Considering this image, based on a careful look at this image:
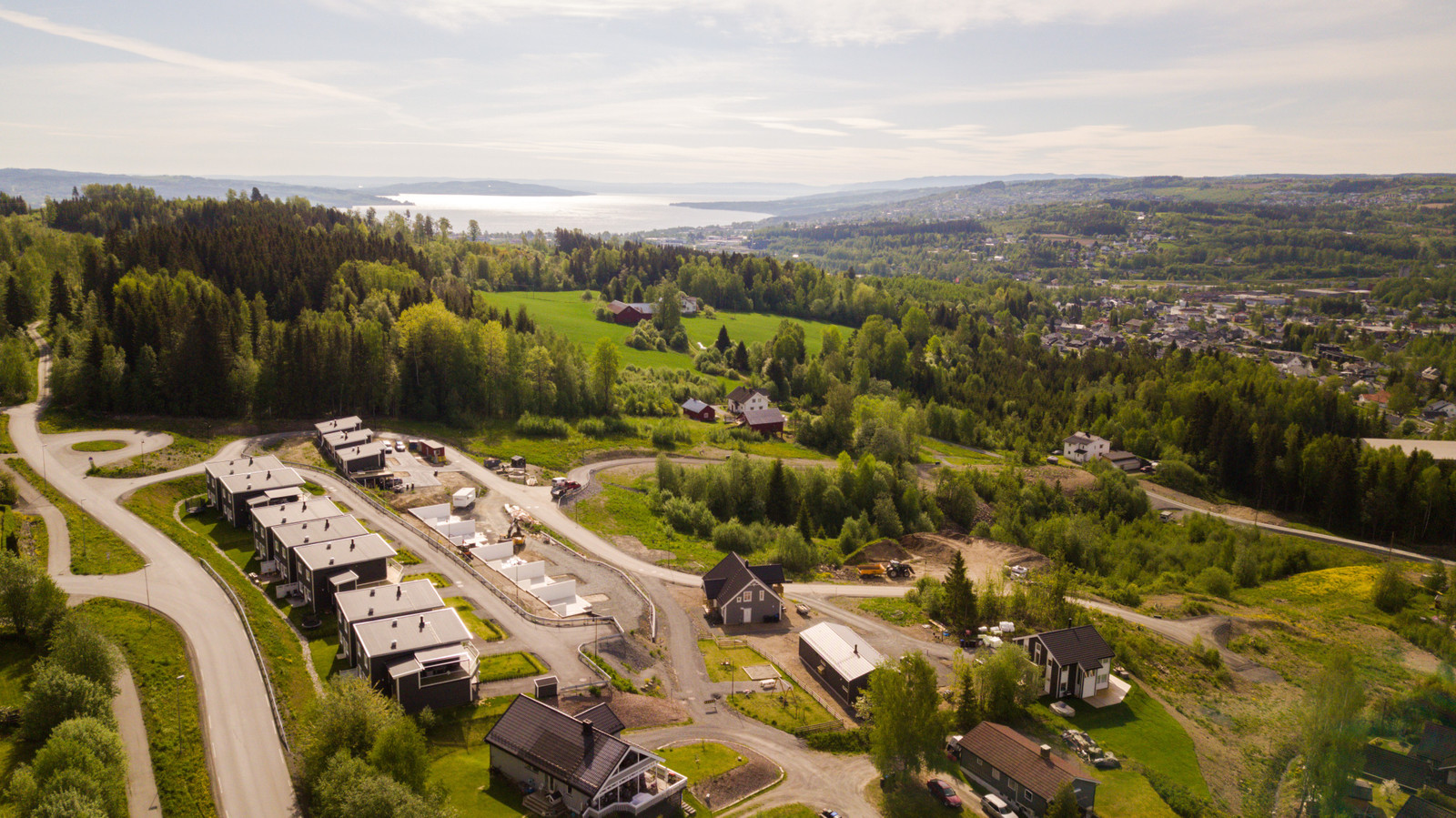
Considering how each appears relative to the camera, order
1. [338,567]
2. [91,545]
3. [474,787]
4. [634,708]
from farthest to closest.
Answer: [91,545] < [338,567] < [634,708] < [474,787]

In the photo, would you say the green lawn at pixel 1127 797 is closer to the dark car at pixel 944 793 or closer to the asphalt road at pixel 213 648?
the dark car at pixel 944 793

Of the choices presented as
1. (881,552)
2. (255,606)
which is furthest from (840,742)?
(255,606)

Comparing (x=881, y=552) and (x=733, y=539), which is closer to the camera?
(x=733, y=539)

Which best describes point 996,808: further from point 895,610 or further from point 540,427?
point 540,427

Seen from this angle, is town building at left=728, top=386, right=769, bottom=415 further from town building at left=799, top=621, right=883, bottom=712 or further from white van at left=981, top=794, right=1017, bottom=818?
white van at left=981, top=794, right=1017, bottom=818

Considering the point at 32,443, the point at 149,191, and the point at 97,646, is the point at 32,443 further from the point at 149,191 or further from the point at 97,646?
the point at 149,191

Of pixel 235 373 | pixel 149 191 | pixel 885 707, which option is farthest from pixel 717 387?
pixel 149 191
